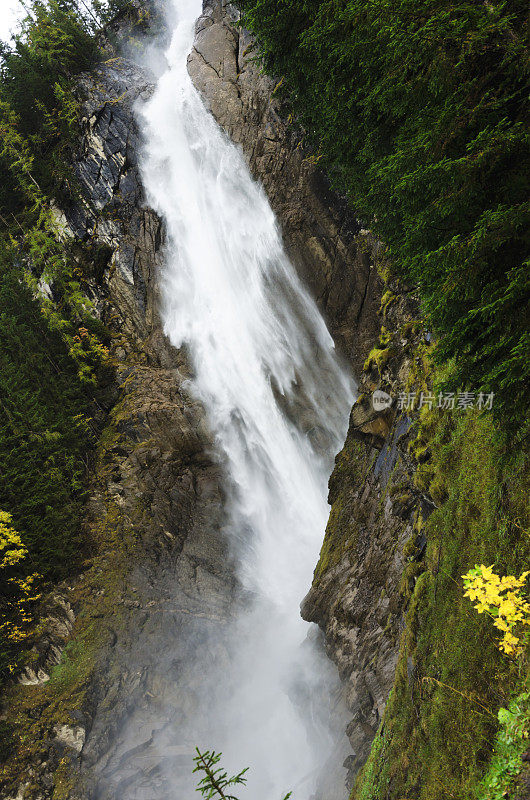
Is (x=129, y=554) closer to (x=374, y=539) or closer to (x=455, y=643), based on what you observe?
(x=374, y=539)

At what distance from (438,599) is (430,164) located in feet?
16.7

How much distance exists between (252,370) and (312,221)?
22.3 ft

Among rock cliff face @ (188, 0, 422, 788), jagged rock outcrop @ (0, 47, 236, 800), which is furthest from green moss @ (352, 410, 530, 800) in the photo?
jagged rock outcrop @ (0, 47, 236, 800)

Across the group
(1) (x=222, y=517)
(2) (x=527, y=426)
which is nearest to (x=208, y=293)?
(1) (x=222, y=517)

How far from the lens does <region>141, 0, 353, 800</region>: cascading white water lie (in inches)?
687

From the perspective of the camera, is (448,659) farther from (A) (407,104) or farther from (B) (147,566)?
(B) (147,566)

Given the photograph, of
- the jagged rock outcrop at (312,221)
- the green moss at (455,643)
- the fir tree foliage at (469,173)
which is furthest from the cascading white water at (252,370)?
the fir tree foliage at (469,173)

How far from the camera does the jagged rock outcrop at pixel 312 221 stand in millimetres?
17516

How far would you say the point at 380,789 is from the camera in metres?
5.73

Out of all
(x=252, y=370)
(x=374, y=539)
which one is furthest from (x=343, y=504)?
(x=252, y=370)

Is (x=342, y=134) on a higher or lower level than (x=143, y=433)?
lower

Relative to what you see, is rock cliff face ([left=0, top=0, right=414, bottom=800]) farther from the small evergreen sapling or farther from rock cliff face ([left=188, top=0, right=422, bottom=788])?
the small evergreen sapling

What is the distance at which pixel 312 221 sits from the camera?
1783 centimetres

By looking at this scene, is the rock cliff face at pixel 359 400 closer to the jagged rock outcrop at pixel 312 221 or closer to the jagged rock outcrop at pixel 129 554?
the jagged rock outcrop at pixel 312 221
